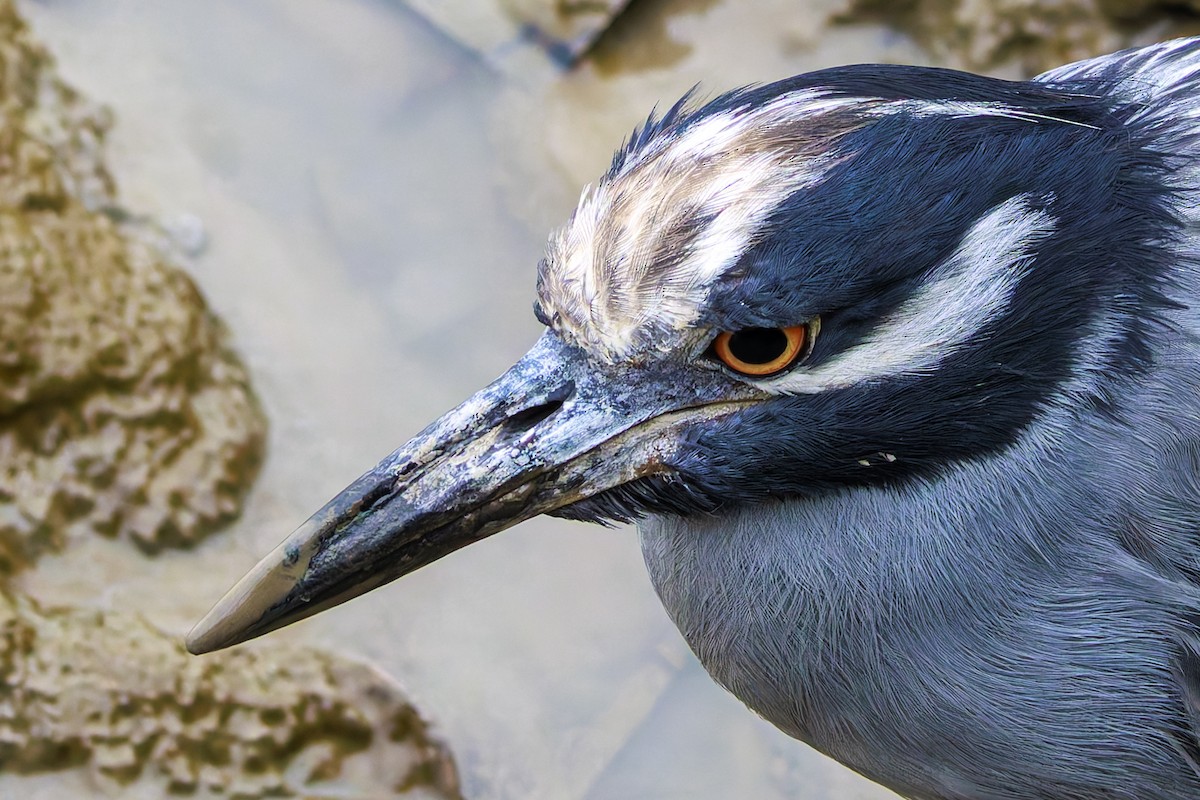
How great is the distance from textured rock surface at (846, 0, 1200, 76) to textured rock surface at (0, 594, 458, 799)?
2946 mm

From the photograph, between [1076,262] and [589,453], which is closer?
[1076,262]

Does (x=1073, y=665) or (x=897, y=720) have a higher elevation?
(x=1073, y=665)

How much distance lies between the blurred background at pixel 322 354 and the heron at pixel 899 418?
107 cm

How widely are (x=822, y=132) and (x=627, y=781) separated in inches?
85.6

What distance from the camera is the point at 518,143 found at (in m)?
4.52

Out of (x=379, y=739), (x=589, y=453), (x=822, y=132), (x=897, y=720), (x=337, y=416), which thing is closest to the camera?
(x=822, y=132)

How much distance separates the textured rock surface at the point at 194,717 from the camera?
2939mm

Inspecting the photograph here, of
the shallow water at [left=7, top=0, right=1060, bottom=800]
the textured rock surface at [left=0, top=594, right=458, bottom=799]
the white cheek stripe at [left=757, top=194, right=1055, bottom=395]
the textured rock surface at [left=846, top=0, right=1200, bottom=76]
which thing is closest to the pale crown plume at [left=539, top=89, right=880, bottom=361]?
the white cheek stripe at [left=757, top=194, right=1055, bottom=395]

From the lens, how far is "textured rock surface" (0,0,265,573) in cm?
327

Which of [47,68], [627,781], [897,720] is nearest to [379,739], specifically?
[627,781]

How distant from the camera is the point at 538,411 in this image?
80.0 inches

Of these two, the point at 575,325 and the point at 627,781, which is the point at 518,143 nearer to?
the point at 627,781

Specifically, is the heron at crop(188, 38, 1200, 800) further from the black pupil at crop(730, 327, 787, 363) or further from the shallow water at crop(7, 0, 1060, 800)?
the shallow water at crop(7, 0, 1060, 800)

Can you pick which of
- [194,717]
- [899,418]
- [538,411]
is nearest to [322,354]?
[194,717]
